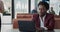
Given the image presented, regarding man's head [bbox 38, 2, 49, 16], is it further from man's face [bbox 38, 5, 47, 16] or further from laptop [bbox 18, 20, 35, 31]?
laptop [bbox 18, 20, 35, 31]

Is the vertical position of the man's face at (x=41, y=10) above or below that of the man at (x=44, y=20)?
above

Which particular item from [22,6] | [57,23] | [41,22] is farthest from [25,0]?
[41,22]

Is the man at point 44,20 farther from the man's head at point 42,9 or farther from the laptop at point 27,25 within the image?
the laptop at point 27,25

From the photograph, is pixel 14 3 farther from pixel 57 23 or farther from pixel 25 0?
pixel 57 23

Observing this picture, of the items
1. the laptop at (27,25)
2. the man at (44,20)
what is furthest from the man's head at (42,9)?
the laptop at (27,25)

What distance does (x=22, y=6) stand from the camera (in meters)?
10.2

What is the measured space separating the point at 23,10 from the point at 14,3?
811 millimetres

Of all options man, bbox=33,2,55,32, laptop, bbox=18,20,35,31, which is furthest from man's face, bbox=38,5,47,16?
laptop, bbox=18,20,35,31

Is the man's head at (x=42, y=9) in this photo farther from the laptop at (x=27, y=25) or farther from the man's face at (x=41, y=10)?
the laptop at (x=27, y=25)

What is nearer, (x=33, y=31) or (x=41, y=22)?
(x=33, y=31)

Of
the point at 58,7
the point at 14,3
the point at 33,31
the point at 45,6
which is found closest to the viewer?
the point at 33,31

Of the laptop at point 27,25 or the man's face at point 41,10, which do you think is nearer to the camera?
the laptop at point 27,25

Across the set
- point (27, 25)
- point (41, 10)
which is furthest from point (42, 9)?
point (27, 25)

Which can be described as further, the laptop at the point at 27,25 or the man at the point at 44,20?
the man at the point at 44,20
